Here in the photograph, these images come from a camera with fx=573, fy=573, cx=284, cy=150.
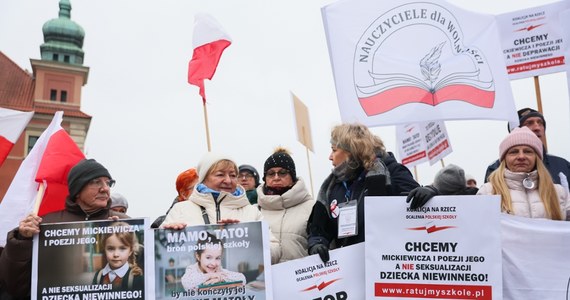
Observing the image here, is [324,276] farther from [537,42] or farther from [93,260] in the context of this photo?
[537,42]

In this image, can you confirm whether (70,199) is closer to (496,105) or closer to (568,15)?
(496,105)

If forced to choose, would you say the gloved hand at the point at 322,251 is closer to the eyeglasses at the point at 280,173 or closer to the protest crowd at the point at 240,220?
the protest crowd at the point at 240,220

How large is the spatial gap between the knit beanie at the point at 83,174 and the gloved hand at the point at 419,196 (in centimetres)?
216

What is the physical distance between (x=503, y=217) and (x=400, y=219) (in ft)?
2.26

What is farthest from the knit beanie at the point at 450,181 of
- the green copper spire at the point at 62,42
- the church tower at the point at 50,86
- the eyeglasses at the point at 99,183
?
the green copper spire at the point at 62,42

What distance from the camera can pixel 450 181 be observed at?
5.01 meters

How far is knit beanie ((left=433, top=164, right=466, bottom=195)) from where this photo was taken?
5.00m

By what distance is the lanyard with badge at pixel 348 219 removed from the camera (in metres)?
3.95

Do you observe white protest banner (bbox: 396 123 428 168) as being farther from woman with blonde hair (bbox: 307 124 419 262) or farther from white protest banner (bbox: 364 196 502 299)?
white protest banner (bbox: 364 196 502 299)

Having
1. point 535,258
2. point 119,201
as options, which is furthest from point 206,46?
point 535,258

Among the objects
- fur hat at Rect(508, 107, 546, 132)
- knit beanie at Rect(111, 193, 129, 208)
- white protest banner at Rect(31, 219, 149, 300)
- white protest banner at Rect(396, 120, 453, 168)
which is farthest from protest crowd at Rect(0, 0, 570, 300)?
white protest banner at Rect(396, 120, 453, 168)

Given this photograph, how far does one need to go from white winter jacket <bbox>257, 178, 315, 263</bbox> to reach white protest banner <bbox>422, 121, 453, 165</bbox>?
12.0ft

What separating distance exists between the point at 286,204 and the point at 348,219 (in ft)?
2.44

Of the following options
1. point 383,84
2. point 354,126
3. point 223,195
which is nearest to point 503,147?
point 354,126
